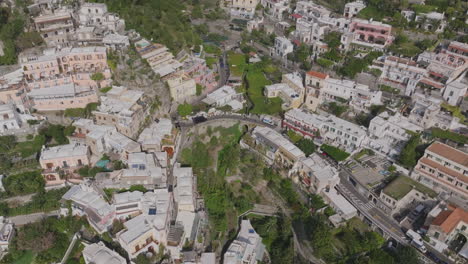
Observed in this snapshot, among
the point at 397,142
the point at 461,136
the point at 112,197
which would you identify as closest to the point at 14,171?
the point at 112,197

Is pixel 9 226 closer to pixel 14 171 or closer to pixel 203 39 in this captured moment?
pixel 14 171

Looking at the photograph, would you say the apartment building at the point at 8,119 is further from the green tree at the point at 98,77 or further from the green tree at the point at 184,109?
the green tree at the point at 184,109

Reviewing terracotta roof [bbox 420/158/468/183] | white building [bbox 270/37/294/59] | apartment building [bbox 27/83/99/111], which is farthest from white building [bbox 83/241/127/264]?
white building [bbox 270/37/294/59]

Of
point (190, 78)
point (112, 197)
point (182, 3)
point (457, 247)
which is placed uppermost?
point (182, 3)

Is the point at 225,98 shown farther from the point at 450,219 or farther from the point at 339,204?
the point at 450,219

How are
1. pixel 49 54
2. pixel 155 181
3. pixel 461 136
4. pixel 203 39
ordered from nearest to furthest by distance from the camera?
pixel 155 181 < pixel 461 136 < pixel 49 54 < pixel 203 39

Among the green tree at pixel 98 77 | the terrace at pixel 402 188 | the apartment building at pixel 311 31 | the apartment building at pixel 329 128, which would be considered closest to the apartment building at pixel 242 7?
the apartment building at pixel 311 31

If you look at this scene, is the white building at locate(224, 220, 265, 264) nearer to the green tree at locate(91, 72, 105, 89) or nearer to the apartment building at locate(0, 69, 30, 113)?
the green tree at locate(91, 72, 105, 89)
